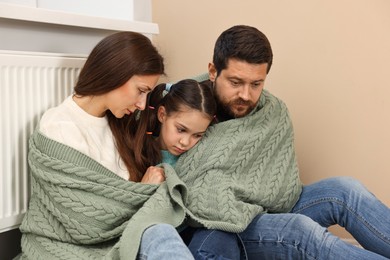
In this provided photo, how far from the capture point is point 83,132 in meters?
1.50

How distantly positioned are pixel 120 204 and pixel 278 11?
101cm

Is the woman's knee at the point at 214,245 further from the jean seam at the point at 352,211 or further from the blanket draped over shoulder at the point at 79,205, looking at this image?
A: the jean seam at the point at 352,211

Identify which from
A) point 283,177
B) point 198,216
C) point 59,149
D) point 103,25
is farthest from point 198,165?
point 103,25

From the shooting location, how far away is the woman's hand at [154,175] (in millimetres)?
1525

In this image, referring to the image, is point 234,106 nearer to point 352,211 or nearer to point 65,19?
point 352,211

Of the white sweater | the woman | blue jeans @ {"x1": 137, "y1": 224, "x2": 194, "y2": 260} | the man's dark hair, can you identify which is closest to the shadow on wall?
the woman

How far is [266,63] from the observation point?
1.65 m

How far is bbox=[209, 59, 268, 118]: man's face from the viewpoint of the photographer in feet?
5.30

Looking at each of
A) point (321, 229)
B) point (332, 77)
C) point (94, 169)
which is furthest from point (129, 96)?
point (332, 77)

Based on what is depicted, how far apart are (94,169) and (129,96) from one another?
211 millimetres

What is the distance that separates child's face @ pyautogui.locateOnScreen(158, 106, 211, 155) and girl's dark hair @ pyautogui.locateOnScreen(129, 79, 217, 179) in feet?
0.05

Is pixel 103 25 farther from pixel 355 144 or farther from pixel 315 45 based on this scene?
pixel 355 144

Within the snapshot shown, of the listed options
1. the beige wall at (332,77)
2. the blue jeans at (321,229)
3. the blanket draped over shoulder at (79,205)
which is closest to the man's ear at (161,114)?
the blanket draped over shoulder at (79,205)

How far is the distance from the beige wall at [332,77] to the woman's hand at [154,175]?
73 centimetres
